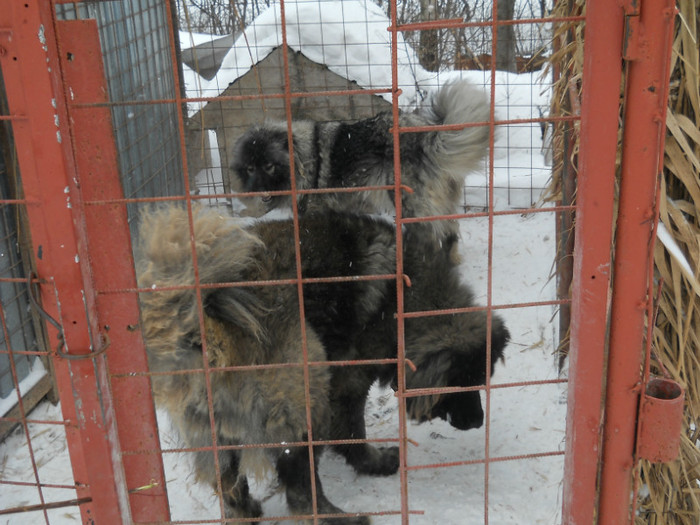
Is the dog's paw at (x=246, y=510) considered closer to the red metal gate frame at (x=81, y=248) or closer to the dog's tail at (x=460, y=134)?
the red metal gate frame at (x=81, y=248)

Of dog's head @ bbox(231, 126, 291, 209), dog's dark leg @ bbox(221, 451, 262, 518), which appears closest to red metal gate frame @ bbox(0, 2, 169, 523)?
dog's dark leg @ bbox(221, 451, 262, 518)

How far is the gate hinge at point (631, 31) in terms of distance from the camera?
1.90 meters

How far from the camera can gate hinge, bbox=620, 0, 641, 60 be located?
6.24 feet

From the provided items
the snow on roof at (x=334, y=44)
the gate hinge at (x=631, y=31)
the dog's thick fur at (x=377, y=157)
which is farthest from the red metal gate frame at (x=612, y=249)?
the snow on roof at (x=334, y=44)

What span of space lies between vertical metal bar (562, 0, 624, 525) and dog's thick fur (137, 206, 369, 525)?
3.69 feet

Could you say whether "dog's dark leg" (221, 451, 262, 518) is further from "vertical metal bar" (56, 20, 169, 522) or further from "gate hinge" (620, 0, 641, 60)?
"gate hinge" (620, 0, 641, 60)

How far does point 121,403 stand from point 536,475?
2083mm

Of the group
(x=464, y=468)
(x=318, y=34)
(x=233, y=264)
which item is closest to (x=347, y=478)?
(x=464, y=468)

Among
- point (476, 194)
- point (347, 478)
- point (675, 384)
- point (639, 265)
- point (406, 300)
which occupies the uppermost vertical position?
point (639, 265)

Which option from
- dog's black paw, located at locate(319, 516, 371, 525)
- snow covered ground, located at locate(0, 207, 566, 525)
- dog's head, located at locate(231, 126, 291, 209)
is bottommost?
dog's black paw, located at locate(319, 516, 371, 525)

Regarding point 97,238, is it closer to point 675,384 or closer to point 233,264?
point 233,264

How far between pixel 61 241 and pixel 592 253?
151 cm

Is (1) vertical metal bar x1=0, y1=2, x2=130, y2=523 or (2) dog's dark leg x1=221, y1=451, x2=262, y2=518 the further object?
(2) dog's dark leg x1=221, y1=451, x2=262, y2=518

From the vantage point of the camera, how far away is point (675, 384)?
221 centimetres
